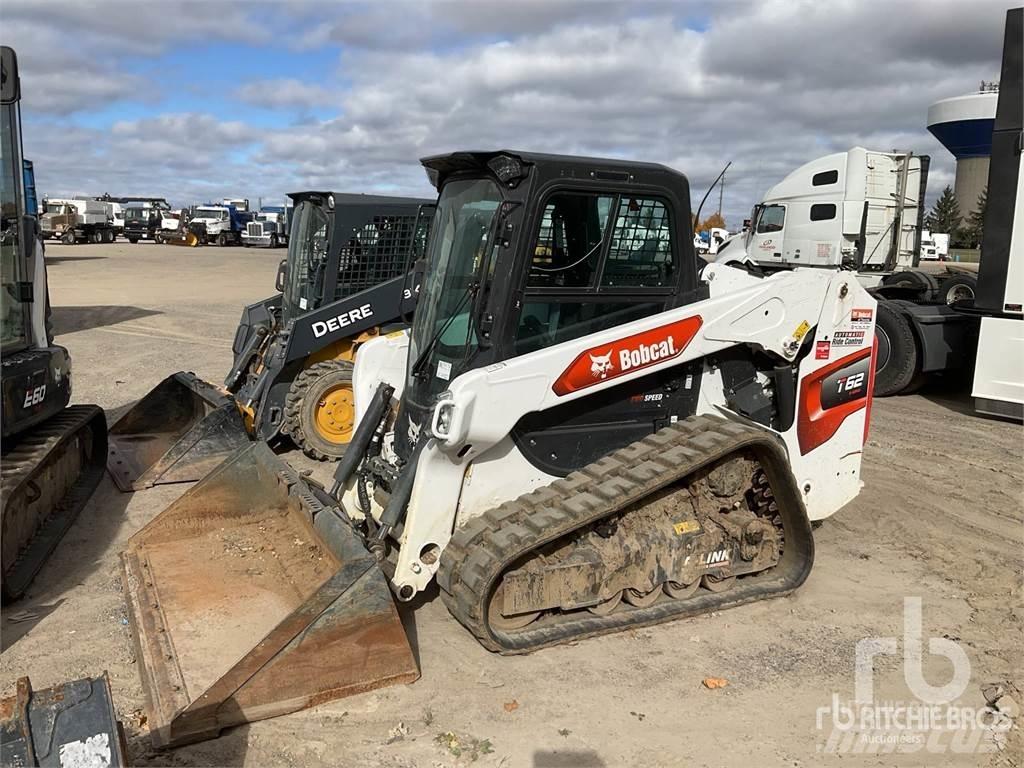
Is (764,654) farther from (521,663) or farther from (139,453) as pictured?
(139,453)

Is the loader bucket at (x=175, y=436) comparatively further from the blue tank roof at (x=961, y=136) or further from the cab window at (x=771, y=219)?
the blue tank roof at (x=961, y=136)

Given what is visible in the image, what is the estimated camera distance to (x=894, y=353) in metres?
10.9

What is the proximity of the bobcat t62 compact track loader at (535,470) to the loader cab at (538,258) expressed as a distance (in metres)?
0.01

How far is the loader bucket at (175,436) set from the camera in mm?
6934

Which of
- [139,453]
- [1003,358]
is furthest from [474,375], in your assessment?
[1003,358]

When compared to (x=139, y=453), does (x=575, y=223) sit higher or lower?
higher

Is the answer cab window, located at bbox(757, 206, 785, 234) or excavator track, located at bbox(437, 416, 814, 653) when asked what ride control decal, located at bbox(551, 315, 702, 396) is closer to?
excavator track, located at bbox(437, 416, 814, 653)

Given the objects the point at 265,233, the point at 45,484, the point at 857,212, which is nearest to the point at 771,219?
the point at 857,212

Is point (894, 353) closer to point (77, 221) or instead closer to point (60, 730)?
point (60, 730)

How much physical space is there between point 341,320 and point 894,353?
23.8 ft

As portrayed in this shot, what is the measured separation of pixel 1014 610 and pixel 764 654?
1729 mm

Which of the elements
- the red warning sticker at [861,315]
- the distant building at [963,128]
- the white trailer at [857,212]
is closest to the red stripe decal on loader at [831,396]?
the red warning sticker at [861,315]

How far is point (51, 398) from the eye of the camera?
5.79 m

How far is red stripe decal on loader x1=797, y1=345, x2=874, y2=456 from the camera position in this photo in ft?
16.5
